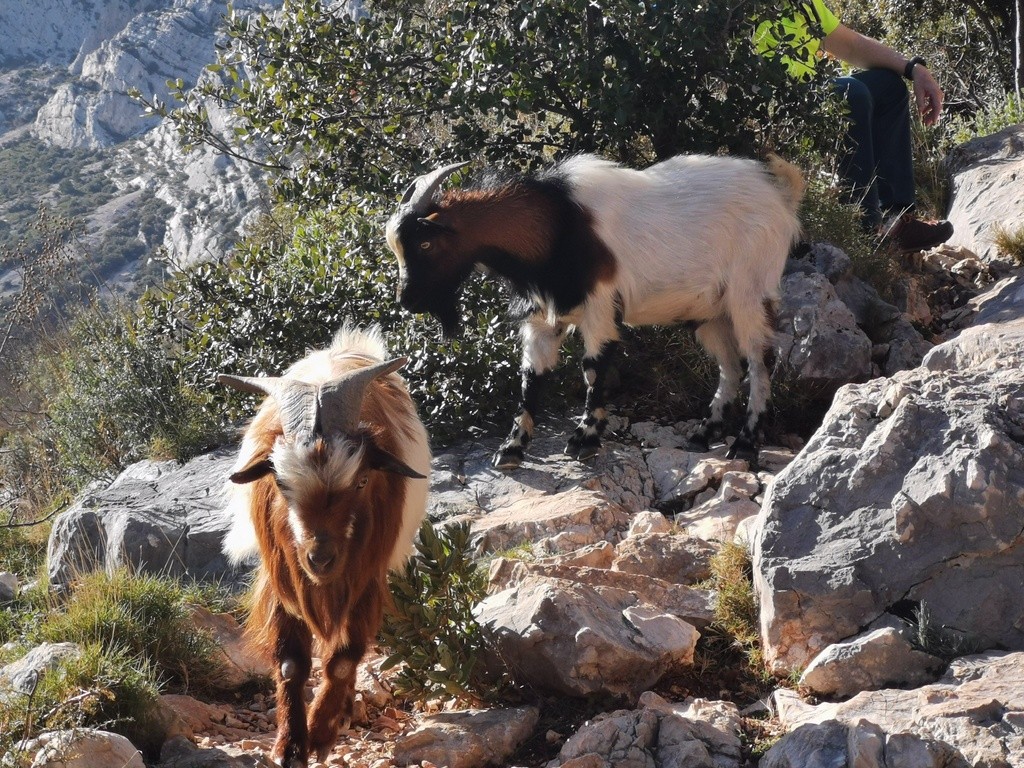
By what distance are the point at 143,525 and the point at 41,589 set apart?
2.15ft

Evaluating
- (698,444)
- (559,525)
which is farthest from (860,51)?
(559,525)

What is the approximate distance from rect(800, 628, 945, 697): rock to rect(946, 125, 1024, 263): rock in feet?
17.3

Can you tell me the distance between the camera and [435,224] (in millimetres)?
6098

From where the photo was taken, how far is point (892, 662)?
3.54 meters

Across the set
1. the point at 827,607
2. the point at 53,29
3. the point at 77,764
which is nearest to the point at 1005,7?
the point at 827,607

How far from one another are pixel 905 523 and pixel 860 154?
5.28 metres

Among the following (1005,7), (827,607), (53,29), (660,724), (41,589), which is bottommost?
(41,589)

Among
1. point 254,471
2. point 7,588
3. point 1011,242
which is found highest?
point 1011,242

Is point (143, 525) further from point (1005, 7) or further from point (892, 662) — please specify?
point (1005, 7)

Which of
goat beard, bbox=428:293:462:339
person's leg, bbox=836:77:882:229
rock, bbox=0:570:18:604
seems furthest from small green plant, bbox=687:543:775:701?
person's leg, bbox=836:77:882:229

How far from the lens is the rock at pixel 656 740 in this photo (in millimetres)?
3363

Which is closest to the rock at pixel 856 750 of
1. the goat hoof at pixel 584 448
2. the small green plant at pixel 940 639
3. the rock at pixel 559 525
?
the small green plant at pixel 940 639

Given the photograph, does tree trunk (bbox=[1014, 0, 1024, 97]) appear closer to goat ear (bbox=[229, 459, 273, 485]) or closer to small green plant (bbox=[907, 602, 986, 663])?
small green plant (bbox=[907, 602, 986, 663])

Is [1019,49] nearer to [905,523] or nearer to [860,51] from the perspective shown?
[860,51]
